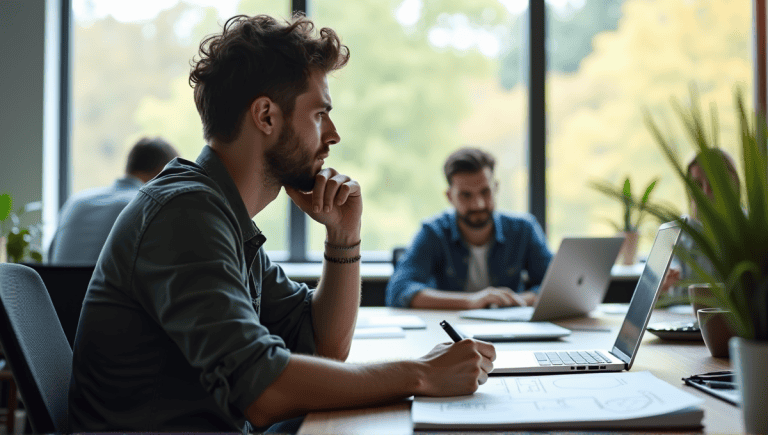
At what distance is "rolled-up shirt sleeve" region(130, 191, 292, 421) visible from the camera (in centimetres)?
82

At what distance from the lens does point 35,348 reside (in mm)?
998

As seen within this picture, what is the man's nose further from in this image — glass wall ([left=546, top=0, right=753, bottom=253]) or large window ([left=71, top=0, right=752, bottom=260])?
glass wall ([left=546, top=0, right=753, bottom=253])

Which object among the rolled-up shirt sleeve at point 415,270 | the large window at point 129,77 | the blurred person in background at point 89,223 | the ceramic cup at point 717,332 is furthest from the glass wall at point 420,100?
the ceramic cup at point 717,332

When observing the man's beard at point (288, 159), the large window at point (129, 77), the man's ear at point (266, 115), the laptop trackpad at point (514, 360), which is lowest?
the laptop trackpad at point (514, 360)

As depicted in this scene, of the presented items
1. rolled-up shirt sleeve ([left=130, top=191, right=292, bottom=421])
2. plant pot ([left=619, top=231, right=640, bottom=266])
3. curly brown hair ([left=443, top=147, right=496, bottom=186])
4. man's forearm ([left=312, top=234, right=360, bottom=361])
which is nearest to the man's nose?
man's forearm ([left=312, top=234, right=360, bottom=361])

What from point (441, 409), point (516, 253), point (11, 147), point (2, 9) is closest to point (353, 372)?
point (441, 409)

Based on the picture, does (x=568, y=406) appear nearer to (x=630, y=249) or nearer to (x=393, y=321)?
(x=393, y=321)

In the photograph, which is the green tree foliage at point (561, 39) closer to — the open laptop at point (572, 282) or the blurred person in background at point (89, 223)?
the open laptop at point (572, 282)

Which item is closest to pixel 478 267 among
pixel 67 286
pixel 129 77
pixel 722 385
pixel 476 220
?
pixel 476 220

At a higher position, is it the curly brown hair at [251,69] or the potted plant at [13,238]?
the curly brown hair at [251,69]

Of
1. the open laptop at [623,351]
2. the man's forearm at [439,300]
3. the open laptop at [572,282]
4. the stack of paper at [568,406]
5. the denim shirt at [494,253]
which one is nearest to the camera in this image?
the stack of paper at [568,406]

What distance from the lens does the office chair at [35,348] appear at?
0.93 meters

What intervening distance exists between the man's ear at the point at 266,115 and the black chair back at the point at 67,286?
67 cm

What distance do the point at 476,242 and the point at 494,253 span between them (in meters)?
0.13
